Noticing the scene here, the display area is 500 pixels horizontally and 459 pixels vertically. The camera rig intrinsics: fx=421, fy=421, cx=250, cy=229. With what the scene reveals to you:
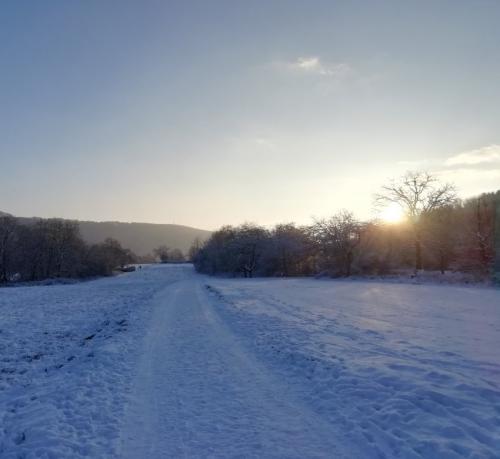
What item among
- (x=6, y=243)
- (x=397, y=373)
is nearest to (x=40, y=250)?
(x=6, y=243)

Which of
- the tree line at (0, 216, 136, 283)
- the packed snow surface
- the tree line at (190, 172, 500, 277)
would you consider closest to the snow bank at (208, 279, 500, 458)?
the packed snow surface

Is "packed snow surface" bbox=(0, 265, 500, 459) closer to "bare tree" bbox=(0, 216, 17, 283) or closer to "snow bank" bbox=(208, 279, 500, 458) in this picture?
"snow bank" bbox=(208, 279, 500, 458)

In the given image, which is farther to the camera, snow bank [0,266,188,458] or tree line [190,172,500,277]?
tree line [190,172,500,277]

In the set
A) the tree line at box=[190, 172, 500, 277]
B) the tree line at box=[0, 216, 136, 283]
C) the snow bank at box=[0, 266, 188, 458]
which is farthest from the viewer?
the tree line at box=[0, 216, 136, 283]

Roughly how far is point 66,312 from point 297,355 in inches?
692

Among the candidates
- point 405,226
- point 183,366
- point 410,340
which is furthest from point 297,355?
point 405,226

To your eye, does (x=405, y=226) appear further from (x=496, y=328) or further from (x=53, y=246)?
(x=53, y=246)

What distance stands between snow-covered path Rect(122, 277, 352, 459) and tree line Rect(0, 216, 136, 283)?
76357 millimetres

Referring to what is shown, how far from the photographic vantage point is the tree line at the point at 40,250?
77375 mm

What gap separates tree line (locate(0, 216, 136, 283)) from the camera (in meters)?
77.4

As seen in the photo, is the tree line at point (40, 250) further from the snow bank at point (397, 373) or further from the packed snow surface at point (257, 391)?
the snow bank at point (397, 373)

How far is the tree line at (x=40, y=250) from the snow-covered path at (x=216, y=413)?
7636 centimetres

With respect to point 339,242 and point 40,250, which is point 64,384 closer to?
point 339,242

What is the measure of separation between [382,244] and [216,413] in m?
64.7
